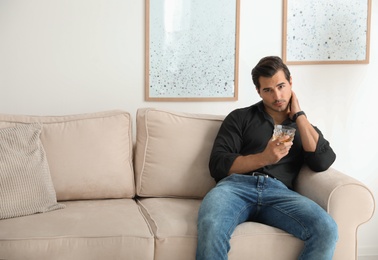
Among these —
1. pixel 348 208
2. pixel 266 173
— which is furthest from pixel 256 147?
pixel 348 208

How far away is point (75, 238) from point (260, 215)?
33.1 inches

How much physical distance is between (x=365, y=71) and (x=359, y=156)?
21.4 inches

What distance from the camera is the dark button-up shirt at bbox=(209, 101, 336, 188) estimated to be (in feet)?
8.99

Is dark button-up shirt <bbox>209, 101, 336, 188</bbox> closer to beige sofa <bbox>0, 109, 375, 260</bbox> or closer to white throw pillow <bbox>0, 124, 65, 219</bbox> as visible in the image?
beige sofa <bbox>0, 109, 375, 260</bbox>

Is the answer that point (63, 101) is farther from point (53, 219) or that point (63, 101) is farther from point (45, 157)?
point (53, 219)

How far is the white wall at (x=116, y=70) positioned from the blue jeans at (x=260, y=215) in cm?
91

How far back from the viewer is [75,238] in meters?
2.31

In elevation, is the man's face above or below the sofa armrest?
above

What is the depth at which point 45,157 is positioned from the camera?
2.77m

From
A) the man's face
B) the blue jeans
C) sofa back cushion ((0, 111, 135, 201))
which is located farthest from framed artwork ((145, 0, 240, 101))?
the blue jeans

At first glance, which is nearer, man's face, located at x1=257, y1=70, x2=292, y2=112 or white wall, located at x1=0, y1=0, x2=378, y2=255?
man's face, located at x1=257, y1=70, x2=292, y2=112

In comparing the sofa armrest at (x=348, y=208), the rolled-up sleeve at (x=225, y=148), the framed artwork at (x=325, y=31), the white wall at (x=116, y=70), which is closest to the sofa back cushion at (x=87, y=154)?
the white wall at (x=116, y=70)

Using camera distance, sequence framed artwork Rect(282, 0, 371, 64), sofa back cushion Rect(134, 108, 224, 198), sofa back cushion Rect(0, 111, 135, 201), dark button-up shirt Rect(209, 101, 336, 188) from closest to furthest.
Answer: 1. dark button-up shirt Rect(209, 101, 336, 188)
2. sofa back cushion Rect(0, 111, 135, 201)
3. sofa back cushion Rect(134, 108, 224, 198)
4. framed artwork Rect(282, 0, 371, 64)

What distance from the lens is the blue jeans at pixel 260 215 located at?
7.60 feet
